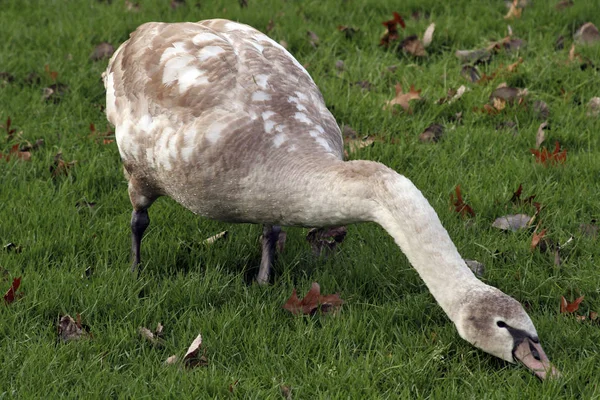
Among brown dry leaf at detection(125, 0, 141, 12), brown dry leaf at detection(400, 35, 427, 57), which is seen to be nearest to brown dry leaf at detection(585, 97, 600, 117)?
brown dry leaf at detection(400, 35, 427, 57)

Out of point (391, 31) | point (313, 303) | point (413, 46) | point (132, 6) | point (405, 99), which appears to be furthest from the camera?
point (132, 6)

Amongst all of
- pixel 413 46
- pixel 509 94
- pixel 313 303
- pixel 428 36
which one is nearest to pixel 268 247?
pixel 313 303

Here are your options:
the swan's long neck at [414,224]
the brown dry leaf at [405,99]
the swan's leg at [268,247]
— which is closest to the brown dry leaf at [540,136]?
the brown dry leaf at [405,99]

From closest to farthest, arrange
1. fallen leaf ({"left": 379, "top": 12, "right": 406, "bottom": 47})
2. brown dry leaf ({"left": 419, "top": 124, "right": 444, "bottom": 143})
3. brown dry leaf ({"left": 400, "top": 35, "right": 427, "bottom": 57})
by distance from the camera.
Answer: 1. brown dry leaf ({"left": 419, "top": 124, "right": 444, "bottom": 143})
2. brown dry leaf ({"left": 400, "top": 35, "right": 427, "bottom": 57})
3. fallen leaf ({"left": 379, "top": 12, "right": 406, "bottom": 47})

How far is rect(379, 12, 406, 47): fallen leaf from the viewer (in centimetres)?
808

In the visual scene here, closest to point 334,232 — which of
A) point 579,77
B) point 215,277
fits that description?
point 215,277

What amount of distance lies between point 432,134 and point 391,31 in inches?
68.4

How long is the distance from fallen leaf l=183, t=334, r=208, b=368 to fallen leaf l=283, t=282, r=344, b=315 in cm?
60

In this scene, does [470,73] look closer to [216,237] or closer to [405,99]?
[405,99]

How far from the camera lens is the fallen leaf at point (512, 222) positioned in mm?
5552

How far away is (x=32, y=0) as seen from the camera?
908cm

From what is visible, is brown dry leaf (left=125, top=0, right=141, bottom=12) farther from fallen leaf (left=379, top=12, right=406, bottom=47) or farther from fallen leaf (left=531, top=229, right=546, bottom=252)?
fallen leaf (left=531, top=229, right=546, bottom=252)

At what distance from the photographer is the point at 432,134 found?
6730 mm

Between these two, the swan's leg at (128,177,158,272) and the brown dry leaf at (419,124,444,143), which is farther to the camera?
the brown dry leaf at (419,124,444,143)
